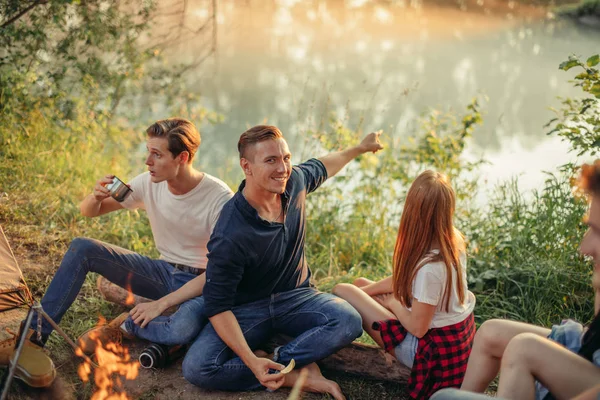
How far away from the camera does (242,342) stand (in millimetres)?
2768

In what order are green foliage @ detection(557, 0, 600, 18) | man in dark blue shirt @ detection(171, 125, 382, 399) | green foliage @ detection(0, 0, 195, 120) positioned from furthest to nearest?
1. green foliage @ detection(557, 0, 600, 18)
2. green foliage @ detection(0, 0, 195, 120)
3. man in dark blue shirt @ detection(171, 125, 382, 399)

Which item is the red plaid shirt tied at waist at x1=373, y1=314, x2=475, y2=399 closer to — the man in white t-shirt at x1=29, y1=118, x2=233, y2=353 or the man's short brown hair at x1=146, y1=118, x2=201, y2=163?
the man in white t-shirt at x1=29, y1=118, x2=233, y2=353

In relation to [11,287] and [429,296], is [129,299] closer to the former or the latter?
[11,287]

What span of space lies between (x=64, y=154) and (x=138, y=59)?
4.25 ft

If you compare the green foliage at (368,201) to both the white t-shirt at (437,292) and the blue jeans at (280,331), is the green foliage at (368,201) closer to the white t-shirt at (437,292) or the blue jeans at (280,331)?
the blue jeans at (280,331)

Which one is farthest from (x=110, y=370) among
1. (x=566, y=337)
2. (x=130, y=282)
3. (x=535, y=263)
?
(x=535, y=263)

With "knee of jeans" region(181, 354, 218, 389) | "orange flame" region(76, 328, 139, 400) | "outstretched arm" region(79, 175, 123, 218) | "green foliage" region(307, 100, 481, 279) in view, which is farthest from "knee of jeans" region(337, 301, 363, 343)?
"green foliage" region(307, 100, 481, 279)

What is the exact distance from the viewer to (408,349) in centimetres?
284

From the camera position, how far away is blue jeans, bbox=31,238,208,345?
9.87 ft

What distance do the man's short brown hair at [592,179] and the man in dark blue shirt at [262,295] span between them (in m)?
1.18

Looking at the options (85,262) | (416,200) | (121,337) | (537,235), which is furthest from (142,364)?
(537,235)

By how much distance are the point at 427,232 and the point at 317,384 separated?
32.4 inches

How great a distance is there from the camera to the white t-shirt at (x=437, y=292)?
266 cm

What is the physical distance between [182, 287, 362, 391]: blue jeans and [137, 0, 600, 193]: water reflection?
322cm
